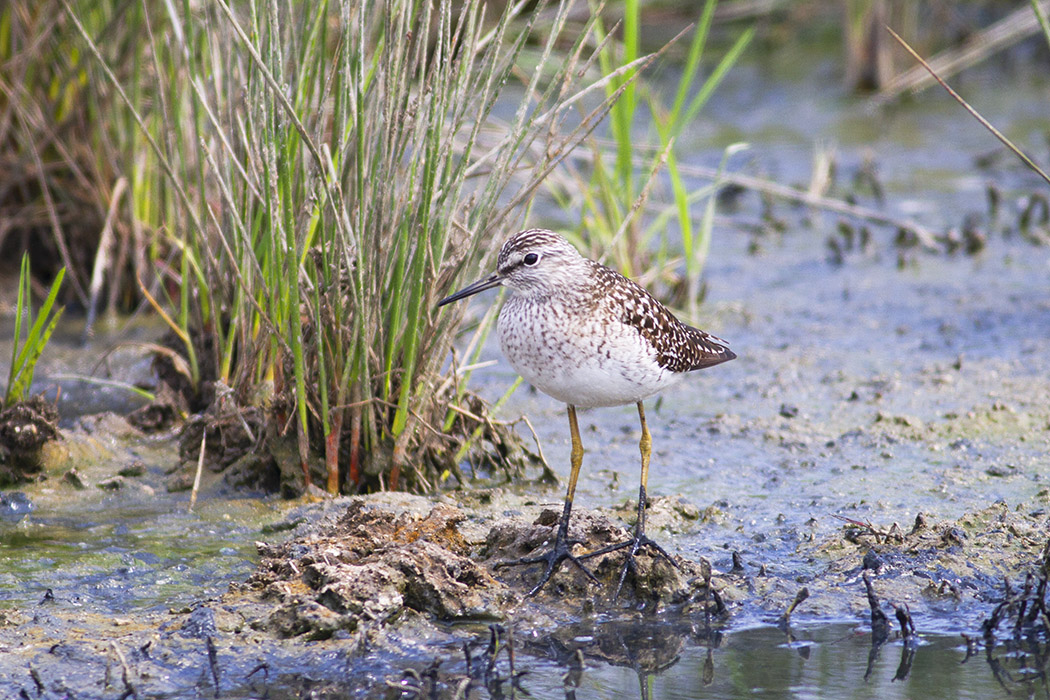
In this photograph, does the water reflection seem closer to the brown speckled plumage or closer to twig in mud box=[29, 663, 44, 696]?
the brown speckled plumage

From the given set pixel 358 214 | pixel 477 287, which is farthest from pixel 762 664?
pixel 358 214

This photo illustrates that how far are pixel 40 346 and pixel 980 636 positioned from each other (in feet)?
13.0

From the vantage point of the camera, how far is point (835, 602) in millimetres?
4605

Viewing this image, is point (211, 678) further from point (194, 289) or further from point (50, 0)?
point (50, 0)

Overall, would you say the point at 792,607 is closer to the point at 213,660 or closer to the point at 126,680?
the point at 213,660

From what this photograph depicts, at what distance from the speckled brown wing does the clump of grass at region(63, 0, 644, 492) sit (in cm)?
51

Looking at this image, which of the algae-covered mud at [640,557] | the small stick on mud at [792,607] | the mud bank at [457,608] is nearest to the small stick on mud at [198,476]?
the algae-covered mud at [640,557]

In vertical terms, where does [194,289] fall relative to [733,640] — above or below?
above

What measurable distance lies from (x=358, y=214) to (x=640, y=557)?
1.77 m

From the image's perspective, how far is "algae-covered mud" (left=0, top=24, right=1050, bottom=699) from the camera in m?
4.07

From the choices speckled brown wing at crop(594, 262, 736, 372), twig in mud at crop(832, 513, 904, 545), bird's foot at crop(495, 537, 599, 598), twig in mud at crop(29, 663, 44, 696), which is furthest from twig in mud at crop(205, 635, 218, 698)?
twig in mud at crop(832, 513, 904, 545)

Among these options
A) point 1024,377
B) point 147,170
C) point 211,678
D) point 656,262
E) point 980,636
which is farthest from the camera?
point 656,262

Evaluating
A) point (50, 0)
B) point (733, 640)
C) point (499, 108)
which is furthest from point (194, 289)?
point (499, 108)

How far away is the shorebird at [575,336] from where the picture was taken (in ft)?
14.8
